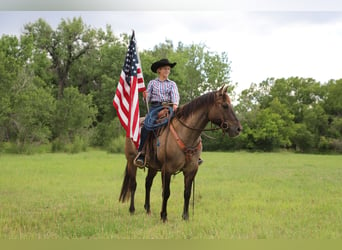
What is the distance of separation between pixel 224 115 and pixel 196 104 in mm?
658

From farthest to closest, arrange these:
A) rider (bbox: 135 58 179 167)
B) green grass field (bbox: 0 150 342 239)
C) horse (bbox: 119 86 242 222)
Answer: rider (bbox: 135 58 179 167) → horse (bbox: 119 86 242 222) → green grass field (bbox: 0 150 342 239)

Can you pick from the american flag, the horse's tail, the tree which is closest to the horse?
the american flag

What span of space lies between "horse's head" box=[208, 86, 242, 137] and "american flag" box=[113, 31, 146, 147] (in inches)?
68.9

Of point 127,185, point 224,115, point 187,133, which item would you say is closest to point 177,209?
point 127,185

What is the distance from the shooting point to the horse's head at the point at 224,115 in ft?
20.7

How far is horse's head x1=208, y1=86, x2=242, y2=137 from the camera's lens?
20.7 feet

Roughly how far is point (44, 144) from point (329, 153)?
24.7 m

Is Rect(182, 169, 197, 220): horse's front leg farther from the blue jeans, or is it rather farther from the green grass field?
the blue jeans

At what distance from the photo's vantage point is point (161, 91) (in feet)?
24.2

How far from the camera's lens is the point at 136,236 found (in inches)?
232

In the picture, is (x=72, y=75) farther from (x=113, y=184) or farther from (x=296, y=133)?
(x=113, y=184)

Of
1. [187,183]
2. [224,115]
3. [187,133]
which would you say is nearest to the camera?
[224,115]

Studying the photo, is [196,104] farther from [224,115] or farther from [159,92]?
[159,92]

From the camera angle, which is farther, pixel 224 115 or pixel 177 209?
pixel 177 209
